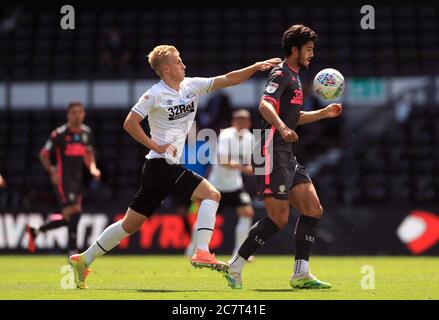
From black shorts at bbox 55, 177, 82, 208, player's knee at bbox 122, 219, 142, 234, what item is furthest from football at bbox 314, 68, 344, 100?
black shorts at bbox 55, 177, 82, 208

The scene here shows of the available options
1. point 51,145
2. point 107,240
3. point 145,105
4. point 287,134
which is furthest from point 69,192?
point 287,134

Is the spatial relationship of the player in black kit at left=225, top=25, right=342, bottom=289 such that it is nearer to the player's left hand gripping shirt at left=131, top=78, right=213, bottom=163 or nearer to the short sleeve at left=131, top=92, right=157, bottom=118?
the player's left hand gripping shirt at left=131, top=78, right=213, bottom=163

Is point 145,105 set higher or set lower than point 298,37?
lower

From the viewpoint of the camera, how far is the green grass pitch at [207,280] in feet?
29.2

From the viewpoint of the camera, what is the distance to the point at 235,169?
15.5m

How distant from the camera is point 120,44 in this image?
25.3m

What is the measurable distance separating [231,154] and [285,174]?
599 cm

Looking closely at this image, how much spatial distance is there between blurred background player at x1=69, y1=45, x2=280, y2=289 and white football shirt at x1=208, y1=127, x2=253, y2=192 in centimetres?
564

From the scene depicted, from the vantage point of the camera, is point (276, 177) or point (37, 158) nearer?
point (276, 177)

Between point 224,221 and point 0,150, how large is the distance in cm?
780

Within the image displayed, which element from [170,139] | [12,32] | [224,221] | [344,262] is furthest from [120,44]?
[170,139]

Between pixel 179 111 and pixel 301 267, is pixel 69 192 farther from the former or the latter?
pixel 301 267

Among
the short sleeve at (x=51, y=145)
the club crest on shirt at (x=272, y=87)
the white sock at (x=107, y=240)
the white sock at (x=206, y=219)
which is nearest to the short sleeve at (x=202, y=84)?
the club crest on shirt at (x=272, y=87)
